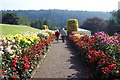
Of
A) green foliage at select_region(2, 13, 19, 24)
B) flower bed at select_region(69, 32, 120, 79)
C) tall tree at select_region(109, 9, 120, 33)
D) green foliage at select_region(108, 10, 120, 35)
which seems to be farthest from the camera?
green foliage at select_region(2, 13, 19, 24)

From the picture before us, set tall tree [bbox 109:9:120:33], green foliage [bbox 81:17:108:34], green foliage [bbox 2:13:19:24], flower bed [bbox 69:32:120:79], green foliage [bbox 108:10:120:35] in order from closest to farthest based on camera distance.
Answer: flower bed [bbox 69:32:120:79] → green foliage [bbox 108:10:120:35] → tall tree [bbox 109:9:120:33] → green foliage [bbox 2:13:19:24] → green foliage [bbox 81:17:108:34]

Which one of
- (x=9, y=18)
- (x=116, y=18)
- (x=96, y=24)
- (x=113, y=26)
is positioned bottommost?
(x=96, y=24)

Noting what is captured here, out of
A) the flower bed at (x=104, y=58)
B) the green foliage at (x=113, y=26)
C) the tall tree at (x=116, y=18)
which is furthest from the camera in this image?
the tall tree at (x=116, y=18)

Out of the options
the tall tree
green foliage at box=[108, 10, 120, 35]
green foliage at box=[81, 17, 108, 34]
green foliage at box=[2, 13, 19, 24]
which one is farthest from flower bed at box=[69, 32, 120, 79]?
green foliage at box=[2, 13, 19, 24]

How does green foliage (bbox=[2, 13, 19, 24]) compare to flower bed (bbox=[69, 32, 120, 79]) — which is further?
green foliage (bbox=[2, 13, 19, 24])

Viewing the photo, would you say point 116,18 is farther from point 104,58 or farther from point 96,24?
point 104,58

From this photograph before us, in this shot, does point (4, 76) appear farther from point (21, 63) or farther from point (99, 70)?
point (99, 70)

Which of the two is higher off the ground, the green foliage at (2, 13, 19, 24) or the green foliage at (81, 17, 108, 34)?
the green foliage at (2, 13, 19, 24)

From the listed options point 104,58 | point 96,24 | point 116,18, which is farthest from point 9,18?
point 104,58

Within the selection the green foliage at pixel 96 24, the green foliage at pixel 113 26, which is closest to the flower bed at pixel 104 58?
the green foliage at pixel 113 26

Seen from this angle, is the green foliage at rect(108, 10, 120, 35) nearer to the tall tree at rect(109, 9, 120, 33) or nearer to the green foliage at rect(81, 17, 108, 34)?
the tall tree at rect(109, 9, 120, 33)

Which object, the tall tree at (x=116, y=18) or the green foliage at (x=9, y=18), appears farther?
the green foliage at (x=9, y=18)

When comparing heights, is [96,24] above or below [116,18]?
below

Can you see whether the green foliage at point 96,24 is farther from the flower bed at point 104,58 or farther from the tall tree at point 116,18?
the flower bed at point 104,58
